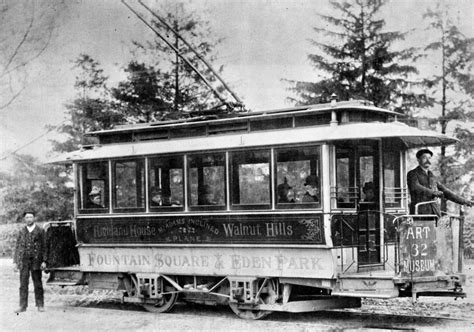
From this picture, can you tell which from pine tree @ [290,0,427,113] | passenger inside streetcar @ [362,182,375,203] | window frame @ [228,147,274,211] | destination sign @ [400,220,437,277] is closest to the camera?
destination sign @ [400,220,437,277]

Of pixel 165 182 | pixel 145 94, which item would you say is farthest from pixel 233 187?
pixel 145 94

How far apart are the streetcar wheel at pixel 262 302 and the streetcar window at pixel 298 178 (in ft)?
4.42

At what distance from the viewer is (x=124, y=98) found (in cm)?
2092

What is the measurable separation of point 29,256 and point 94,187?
180 centimetres

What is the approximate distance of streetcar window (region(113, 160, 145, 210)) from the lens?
41.5 feet

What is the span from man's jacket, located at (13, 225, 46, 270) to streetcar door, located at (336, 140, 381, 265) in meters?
5.25

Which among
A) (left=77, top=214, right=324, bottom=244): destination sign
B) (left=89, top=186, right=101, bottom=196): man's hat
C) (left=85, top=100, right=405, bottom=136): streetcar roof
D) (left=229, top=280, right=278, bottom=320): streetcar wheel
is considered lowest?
(left=229, top=280, right=278, bottom=320): streetcar wheel

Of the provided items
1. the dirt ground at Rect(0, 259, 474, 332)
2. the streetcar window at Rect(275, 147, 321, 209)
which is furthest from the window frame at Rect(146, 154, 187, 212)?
the streetcar window at Rect(275, 147, 321, 209)

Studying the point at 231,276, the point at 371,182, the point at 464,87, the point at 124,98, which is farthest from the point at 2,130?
the point at 464,87

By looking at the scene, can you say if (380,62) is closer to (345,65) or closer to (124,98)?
(345,65)

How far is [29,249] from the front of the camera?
12305 mm

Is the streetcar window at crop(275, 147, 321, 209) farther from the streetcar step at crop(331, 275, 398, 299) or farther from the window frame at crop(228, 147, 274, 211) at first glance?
the streetcar step at crop(331, 275, 398, 299)

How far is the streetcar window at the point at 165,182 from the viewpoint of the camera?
12188 millimetres

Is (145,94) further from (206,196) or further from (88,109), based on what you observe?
(206,196)
